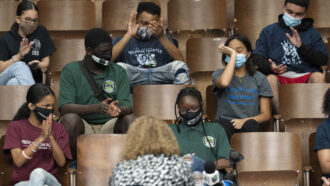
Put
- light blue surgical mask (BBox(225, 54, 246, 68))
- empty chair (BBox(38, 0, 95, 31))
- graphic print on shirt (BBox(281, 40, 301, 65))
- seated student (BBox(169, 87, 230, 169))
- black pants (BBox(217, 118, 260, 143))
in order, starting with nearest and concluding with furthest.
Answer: seated student (BBox(169, 87, 230, 169)) < black pants (BBox(217, 118, 260, 143)) < light blue surgical mask (BBox(225, 54, 246, 68)) < graphic print on shirt (BBox(281, 40, 301, 65)) < empty chair (BBox(38, 0, 95, 31))

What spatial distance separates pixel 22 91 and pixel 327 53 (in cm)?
264

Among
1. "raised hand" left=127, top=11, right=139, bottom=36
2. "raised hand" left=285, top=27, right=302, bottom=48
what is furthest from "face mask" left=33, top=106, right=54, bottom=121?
"raised hand" left=285, top=27, right=302, bottom=48

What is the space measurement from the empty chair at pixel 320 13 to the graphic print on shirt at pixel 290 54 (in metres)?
0.93

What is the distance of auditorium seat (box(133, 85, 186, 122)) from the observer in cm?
599

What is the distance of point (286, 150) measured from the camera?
5406 millimetres

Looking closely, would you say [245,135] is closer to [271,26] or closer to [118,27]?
[271,26]

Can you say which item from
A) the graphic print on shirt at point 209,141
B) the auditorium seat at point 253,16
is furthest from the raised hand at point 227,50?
the auditorium seat at point 253,16

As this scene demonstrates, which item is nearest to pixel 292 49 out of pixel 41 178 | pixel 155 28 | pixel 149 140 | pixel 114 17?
pixel 155 28

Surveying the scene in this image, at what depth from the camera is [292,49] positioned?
668 centimetres

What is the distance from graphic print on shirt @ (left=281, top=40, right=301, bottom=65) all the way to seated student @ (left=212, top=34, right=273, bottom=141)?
0.56 m

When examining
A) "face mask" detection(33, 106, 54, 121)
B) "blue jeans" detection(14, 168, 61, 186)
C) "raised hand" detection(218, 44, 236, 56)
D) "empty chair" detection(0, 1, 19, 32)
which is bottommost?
"blue jeans" detection(14, 168, 61, 186)

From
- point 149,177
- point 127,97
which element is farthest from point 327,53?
→ point 149,177

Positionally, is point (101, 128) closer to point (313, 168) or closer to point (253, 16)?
point (313, 168)

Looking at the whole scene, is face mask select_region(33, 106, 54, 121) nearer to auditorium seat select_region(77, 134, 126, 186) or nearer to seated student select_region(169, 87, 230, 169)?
auditorium seat select_region(77, 134, 126, 186)
